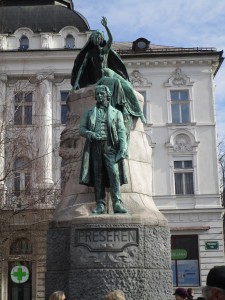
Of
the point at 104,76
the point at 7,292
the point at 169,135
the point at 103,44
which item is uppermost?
the point at 169,135

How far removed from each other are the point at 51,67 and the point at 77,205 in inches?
908

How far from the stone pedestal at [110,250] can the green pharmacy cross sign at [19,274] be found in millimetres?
19682

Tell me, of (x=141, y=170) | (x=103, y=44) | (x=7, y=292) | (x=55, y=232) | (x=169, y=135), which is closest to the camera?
(x=55, y=232)

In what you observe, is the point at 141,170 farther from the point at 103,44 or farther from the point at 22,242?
the point at 22,242

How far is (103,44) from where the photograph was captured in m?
8.98

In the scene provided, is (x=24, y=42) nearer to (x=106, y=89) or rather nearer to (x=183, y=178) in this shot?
(x=183, y=178)

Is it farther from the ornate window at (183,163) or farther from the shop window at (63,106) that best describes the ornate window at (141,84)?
the shop window at (63,106)

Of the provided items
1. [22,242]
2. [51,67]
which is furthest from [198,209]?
[51,67]


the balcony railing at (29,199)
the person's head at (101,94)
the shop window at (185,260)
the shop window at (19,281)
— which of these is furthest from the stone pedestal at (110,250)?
the shop window at (185,260)

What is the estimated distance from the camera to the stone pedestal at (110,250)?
7031 millimetres

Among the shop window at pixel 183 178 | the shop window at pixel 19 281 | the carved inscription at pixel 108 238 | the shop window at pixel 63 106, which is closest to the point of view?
the carved inscription at pixel 108 238

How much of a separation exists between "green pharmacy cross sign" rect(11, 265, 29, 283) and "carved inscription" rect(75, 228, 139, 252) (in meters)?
20.6

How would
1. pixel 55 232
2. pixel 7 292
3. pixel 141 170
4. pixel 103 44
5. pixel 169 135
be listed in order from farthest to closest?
pixel 169 135, pixel 7 292, pixel 103 44, pixel 141 170, pixel 55 232

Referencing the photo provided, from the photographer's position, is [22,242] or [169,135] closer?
[22,242]
